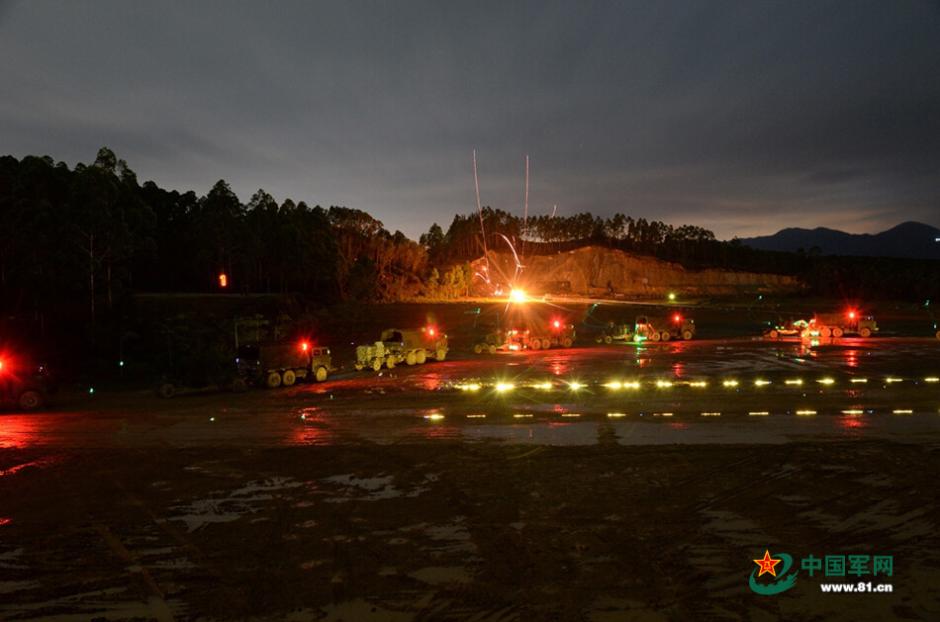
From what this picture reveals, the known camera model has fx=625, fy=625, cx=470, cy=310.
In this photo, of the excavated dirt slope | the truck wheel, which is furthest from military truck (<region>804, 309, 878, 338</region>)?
the excavated dirt slope

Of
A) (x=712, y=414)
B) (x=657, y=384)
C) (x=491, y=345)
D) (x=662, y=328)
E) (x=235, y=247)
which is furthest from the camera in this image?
(x=235, y=247)

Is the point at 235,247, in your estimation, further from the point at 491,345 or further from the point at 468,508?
the point at 468,508

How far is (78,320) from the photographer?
133 ft

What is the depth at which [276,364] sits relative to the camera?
80.9ft

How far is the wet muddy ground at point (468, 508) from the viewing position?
21.7ft

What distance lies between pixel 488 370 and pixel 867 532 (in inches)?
852

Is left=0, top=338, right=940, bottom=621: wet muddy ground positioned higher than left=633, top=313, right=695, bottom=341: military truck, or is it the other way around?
left=633, top=313, right=695, bottom=341: military truck

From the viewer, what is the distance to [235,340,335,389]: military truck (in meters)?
24.5

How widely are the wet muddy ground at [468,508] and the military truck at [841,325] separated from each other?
94.7 ft

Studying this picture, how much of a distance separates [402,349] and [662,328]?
2413cm

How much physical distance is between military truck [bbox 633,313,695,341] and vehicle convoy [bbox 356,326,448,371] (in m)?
18.6

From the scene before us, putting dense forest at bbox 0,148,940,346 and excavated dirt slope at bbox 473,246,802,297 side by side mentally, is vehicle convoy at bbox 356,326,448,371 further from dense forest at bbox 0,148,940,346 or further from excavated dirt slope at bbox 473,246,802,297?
excavated dirt slope at bbox 473,246,802,297

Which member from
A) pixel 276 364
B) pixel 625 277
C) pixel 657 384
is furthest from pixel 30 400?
pixel 625 277

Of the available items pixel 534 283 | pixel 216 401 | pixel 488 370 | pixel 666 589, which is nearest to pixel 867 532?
pixel 666 589
